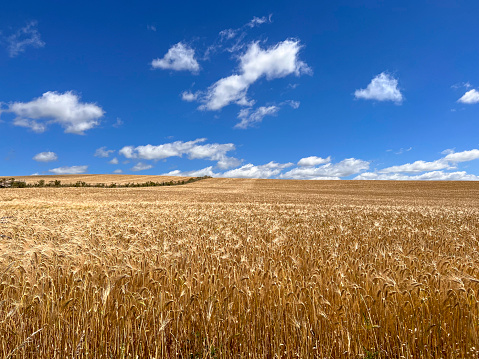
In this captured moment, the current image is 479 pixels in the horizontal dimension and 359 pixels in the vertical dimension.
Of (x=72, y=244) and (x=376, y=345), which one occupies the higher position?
(x=72, y=244)

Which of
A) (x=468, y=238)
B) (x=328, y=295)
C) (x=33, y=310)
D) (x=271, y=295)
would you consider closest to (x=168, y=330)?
(x=271, y=295)

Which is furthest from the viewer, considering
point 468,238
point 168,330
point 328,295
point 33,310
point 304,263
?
point 468,238

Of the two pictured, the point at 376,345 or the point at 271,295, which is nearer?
the point at 376,345

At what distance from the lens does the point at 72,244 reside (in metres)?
5.04

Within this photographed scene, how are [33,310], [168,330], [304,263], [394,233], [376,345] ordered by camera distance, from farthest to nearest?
[394,233]
[304,263]
[33,310]
[168,330]
[376,345]

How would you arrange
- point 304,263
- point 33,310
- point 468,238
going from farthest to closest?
point 468,238
point 304,263
point 33,310

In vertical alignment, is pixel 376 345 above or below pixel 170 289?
below

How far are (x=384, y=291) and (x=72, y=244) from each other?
17.1 feet

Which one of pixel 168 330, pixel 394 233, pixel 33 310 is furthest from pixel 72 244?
pixel 394 233

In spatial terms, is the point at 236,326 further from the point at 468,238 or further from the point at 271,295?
the point at 468,238

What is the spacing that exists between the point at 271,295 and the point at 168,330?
1221 mm

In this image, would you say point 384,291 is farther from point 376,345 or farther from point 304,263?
point 304,263

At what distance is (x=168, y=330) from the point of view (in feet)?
9.14

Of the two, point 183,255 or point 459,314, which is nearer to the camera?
point 459,314
